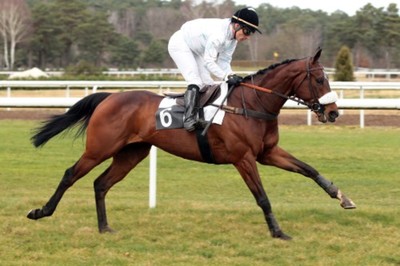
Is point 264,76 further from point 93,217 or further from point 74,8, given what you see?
point 74,8

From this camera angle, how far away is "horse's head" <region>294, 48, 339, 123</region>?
19.3 feet

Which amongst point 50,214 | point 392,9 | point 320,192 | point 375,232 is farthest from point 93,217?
point 392,9

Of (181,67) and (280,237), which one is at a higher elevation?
(181,67)

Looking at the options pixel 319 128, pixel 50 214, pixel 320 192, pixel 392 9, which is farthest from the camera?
pixel 392 9

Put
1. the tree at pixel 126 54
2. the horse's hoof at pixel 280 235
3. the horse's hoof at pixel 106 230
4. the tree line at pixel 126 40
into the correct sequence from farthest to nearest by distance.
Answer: the tree at pixel 126 54 < the tree line at pixel 126 40 < the horse's hoof at pixel 106 230 < the horse's hoof at pixel 280 235

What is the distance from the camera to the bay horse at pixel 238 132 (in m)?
5.95

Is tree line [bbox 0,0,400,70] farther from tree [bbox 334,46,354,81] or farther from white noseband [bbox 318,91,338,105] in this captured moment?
white noseband [bbox 318,91,338,105]

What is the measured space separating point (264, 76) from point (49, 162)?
6017 mm

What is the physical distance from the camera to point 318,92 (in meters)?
5.95

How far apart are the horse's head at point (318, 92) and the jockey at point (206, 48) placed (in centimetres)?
56

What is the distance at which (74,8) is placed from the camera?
210 feet

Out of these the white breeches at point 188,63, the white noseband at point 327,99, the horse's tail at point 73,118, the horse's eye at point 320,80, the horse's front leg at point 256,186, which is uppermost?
the white breeches at point 188,63

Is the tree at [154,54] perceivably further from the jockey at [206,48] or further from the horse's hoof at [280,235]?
the horse's hoof at [280,235]

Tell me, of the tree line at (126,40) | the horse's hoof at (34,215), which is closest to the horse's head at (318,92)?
the horse's hoof at (34,215)
